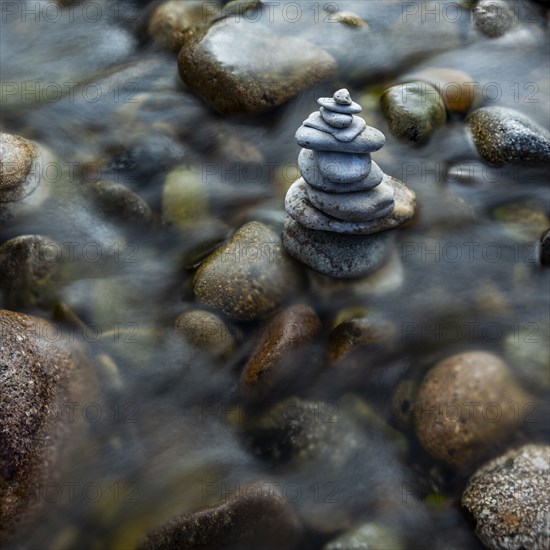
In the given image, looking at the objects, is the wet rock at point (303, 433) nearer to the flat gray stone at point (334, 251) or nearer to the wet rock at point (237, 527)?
the wet rock at point (237, 527)

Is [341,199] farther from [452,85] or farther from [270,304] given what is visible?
[452,85]

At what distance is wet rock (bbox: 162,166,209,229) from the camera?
6.62m

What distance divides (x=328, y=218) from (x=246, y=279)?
95cm

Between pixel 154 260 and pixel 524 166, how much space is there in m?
4.30

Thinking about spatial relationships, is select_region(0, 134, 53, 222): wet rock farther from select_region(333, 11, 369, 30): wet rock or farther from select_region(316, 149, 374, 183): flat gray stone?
select_region(333, 11, 369, 30): wet rock

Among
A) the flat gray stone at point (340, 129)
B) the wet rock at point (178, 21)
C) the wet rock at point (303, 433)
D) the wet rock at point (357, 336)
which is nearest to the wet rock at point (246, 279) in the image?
the wet rock at point (357, 336)

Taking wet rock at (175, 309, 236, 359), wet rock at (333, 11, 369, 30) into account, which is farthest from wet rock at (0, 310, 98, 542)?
wet rock at (333, 11, 369, 30)

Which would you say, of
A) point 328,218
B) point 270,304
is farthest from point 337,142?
point 270,304

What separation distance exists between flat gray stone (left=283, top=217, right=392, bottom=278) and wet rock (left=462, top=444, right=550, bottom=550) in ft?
6.91

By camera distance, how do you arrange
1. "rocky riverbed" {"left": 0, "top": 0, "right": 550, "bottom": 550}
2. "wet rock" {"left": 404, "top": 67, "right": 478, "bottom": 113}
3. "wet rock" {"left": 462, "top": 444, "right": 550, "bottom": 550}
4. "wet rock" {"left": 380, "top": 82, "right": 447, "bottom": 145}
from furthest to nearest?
"wet rock" {"left": 404, "top": 67, "right": 478, "bottom": 113}
"wet rock" {"left": 380, "top": 82, "right": 447, "bottom": 145}
"rocky riverbed" {"left": 0, "top": 0, "right": 550, "bottom": 550}
"wet rock" {"left": 462, "top": 444, "right": 550, "bottom": 550}

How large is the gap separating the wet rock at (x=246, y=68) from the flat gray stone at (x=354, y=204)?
2.33m

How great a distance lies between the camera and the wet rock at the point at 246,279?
5.60 metres

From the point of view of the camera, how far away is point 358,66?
8273 mm

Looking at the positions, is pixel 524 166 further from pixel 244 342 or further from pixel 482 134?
pixel 244 342
